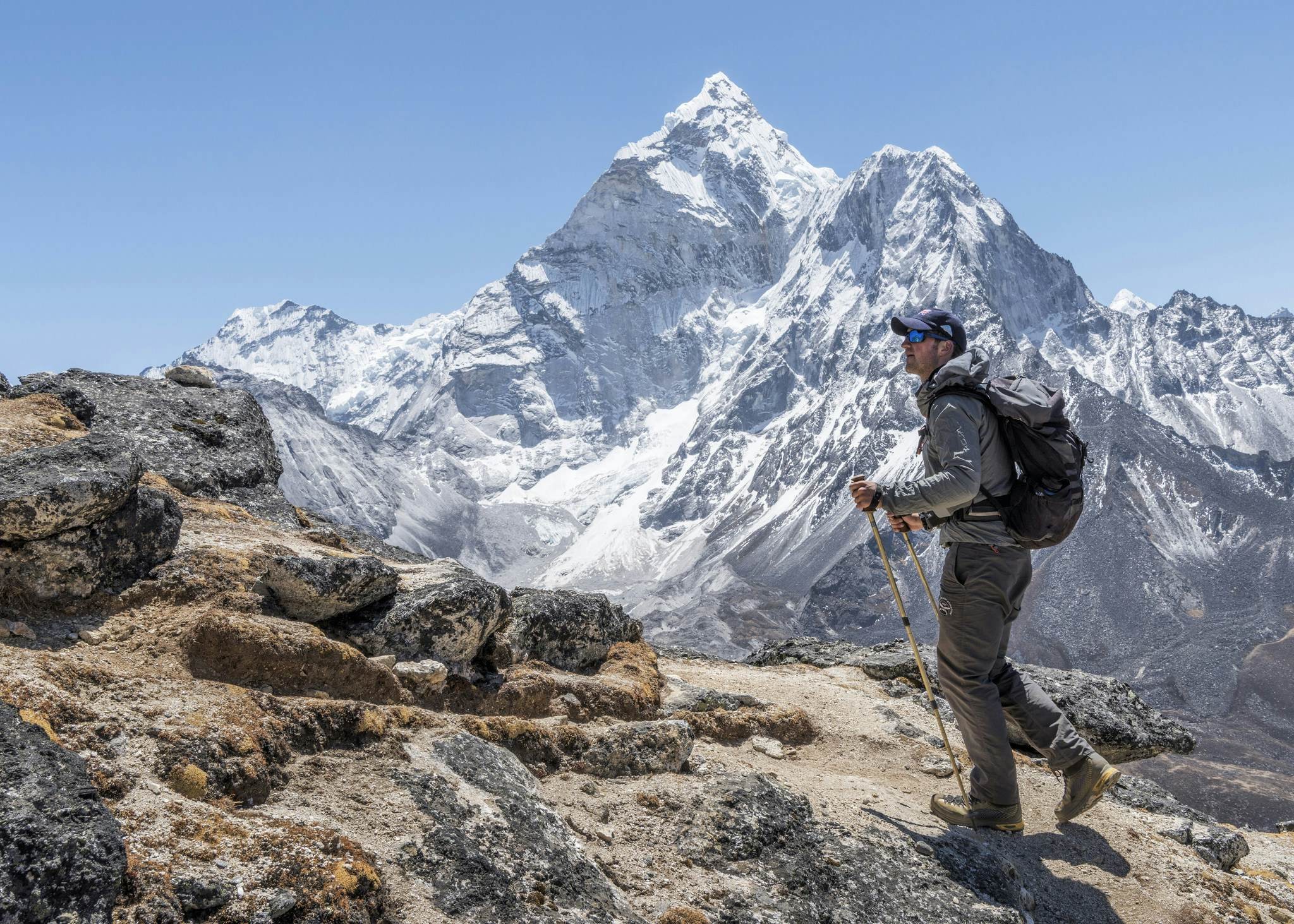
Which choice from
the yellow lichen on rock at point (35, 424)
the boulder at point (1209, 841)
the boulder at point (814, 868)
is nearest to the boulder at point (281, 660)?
the boulder at point (814, 868)

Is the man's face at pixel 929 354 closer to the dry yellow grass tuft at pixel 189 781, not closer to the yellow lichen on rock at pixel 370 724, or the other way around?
the yellow lichen on rock at pixel 370 724

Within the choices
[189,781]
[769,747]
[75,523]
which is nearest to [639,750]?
[769,747]

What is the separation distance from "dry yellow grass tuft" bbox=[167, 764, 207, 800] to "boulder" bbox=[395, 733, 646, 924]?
1.04 meters

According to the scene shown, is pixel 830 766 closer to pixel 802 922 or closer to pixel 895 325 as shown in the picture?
pixel 802 922

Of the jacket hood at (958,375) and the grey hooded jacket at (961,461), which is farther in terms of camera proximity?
the jacket hood at (958,375)

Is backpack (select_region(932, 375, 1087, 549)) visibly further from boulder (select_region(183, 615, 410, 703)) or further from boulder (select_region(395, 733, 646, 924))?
boulder (select_region(183, 615, 410, 703))

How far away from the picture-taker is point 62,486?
6.31 metres

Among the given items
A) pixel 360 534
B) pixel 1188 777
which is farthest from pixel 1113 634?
pixel 360 534

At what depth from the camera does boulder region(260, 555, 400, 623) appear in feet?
24.0

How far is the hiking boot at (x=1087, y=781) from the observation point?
7434 mm

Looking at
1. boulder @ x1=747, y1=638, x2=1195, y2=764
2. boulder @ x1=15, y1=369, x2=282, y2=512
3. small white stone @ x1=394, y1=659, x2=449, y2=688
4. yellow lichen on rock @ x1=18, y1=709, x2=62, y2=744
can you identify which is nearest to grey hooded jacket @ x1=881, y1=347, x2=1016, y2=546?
small white stone @ x1=394, y1=659, x2=449, y2=688

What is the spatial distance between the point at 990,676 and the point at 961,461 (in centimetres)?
178

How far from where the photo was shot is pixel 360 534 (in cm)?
1413

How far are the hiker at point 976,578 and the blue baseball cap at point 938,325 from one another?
1 centimetres
